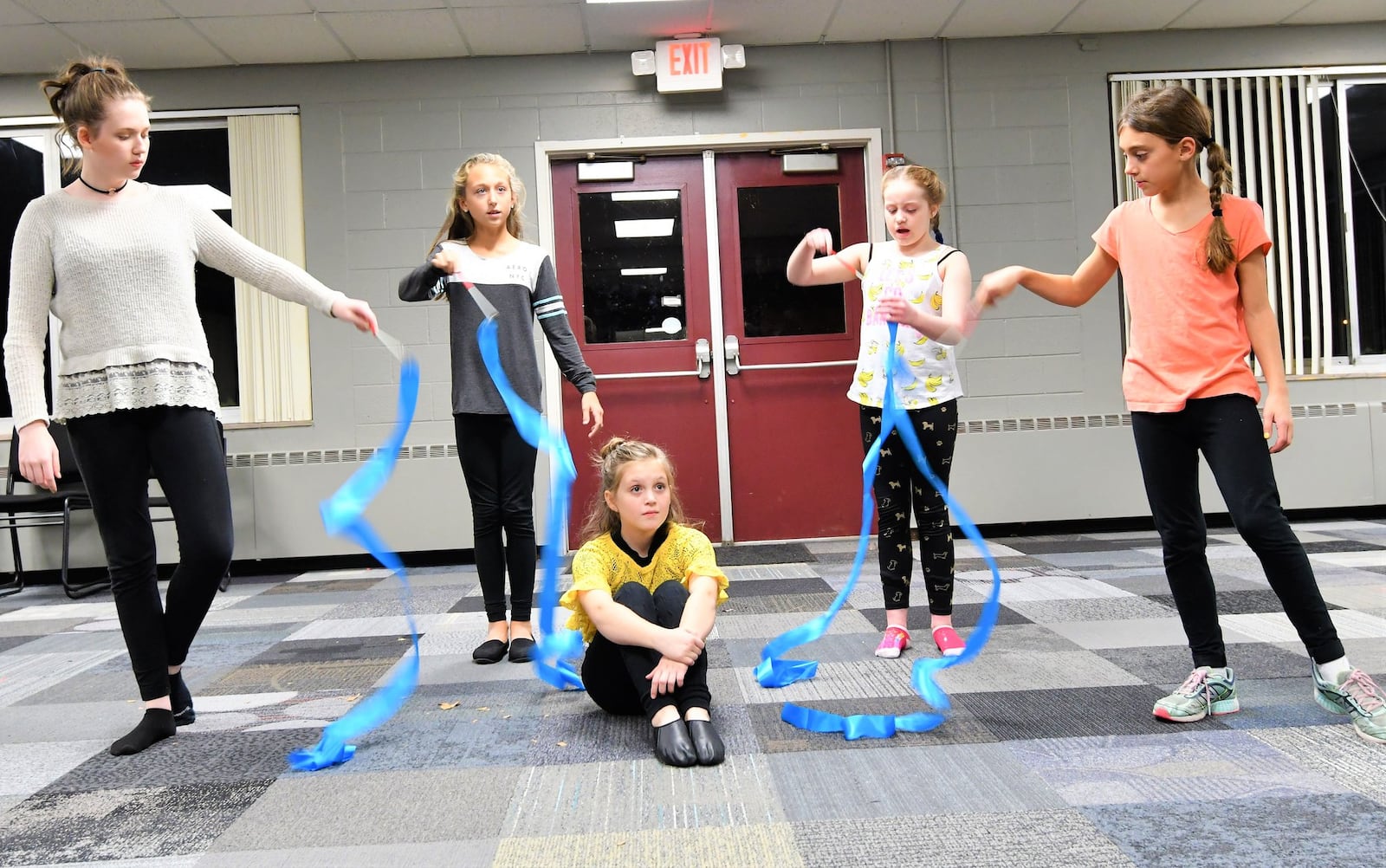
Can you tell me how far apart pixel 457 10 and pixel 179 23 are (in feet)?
4.23

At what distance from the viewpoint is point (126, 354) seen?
1.92 metres

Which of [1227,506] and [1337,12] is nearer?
[1227,506]

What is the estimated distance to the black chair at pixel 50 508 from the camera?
435cm

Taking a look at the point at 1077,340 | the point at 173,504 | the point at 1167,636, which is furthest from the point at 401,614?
the point at 1077,340

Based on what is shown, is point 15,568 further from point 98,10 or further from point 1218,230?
point 1218,230

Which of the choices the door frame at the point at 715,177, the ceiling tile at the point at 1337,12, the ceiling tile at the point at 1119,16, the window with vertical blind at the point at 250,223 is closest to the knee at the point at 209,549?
the door frame at the point at 715,177

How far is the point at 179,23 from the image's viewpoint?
4.50 meters

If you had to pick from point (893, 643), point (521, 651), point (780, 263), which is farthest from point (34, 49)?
point (893, 643)

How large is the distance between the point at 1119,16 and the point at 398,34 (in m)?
3.61

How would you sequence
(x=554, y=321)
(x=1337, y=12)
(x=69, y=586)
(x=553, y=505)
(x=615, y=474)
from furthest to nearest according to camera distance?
(x=1337, y=12)
(x=69, y=586)
(x=554, y=321)
(x=553, y=505)
(x=615, y=474)

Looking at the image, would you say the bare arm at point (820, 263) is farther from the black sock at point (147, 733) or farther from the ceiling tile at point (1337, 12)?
the ceiling tile at point (1337, 12)

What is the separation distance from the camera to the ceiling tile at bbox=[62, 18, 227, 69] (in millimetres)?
4516

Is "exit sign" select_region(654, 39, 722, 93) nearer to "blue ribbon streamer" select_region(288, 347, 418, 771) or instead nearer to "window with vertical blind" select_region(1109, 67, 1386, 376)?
"window with vertical blind" select_region(1109, 67, 1386, 376)

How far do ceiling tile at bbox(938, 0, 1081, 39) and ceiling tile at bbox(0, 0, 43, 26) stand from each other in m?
4.29
